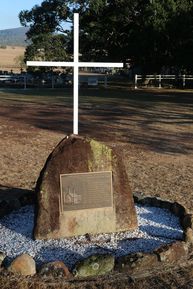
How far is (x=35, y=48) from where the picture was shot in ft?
135

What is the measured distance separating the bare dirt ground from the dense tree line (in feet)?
42.1

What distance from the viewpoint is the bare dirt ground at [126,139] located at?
870 centimetres

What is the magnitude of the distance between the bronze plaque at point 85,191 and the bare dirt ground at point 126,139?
1.18 meters

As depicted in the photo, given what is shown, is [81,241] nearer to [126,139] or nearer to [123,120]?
[126,139]

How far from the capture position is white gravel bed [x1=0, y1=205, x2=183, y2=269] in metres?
5.02

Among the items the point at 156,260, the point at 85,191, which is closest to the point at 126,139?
the point at 85,191

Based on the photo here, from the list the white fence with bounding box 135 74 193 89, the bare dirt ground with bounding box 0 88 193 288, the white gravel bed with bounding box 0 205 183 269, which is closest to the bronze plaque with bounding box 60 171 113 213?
the white gravel bed with bounding box 0 205 183 269

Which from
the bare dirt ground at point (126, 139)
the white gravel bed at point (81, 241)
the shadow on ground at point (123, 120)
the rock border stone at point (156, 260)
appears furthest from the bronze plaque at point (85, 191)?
the shadow on ground at point (123, 120)

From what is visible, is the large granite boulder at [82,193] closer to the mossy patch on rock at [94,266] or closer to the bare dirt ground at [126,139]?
the mossy patch on rock at [94,266]

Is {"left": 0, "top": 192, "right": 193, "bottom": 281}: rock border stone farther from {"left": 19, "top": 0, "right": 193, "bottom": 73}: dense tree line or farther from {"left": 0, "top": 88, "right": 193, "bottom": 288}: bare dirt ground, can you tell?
{"left": 19, "top": 0, "right": 193, "bottom": 73}: dense tree line

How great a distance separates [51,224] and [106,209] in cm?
59

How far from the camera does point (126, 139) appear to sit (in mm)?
13570

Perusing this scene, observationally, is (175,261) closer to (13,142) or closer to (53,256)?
(53,256)

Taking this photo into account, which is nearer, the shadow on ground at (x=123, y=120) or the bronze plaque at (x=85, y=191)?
the bronze plaque at (x=85, y=191)
